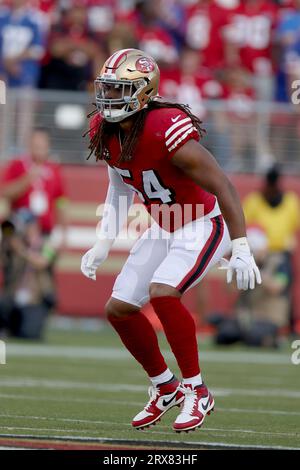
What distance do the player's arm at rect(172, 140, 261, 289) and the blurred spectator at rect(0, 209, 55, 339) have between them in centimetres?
597

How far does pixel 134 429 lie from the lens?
20.0 ft

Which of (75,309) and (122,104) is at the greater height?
(122,104)

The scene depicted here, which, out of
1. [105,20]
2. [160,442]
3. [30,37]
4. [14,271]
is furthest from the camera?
[105,20]

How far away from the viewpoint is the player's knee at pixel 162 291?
5.99 m

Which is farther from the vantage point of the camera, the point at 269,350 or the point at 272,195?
the point at 272,195

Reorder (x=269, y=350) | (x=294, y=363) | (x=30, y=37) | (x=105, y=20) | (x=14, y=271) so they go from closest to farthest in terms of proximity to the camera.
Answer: (x=294, y=363), (x=269, y=350), (x=14, y=271), (x=30, y=37), (x=105, y=20)

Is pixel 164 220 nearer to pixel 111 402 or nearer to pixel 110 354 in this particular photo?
pixel 111 402

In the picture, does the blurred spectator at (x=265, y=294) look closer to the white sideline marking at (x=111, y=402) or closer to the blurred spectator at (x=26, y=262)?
the blurred spectator at (x=26, y=262)

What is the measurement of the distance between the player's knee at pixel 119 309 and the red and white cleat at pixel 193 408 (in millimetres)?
460

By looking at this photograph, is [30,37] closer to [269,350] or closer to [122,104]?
[269,350]

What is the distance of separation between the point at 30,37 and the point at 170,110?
785 centimetres

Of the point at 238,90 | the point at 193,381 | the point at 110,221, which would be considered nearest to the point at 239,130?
the point at 238,90

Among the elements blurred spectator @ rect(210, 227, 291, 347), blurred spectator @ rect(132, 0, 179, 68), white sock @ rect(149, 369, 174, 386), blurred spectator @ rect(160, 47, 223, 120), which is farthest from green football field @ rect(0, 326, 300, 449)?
blurred spectator @ rect(132, 0, 179, 68)

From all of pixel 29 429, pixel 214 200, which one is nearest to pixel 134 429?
pixel 29 429
